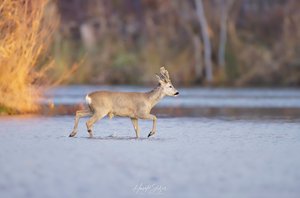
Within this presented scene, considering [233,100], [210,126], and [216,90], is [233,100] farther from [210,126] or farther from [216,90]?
[210,126]

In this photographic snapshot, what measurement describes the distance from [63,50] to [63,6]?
722 cm

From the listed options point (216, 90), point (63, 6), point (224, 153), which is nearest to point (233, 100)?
point (216, 90)

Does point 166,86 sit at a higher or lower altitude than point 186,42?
higher

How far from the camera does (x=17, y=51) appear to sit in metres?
25.8

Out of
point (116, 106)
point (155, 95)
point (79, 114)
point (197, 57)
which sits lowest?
point (197, 57)

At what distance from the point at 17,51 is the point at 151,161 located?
34.1 feet

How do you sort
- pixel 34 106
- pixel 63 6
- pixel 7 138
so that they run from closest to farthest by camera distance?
pixel 7 138 → pixel 34 106 → pixel 63 6

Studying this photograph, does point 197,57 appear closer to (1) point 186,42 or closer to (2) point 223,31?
(2) point 223,31

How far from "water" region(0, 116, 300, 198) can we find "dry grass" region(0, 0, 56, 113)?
271 cm

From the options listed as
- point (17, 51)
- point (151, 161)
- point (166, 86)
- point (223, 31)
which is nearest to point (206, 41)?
point (223, 31)

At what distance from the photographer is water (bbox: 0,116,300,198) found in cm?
1345

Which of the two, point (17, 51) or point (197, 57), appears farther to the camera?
point (197, 57)

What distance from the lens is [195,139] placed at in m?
20.0

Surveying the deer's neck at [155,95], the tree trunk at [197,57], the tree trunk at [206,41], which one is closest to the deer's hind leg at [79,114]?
the deer's neck at [155,95]
